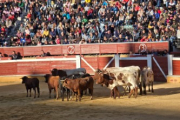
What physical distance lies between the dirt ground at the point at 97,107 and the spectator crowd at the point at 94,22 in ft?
26.4

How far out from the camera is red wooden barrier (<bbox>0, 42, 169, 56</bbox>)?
29453 millimetres

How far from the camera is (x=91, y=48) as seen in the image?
3109 centimetres

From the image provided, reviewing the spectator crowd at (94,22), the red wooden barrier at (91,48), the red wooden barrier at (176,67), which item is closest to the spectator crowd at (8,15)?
the spectator crowd at (94,22)

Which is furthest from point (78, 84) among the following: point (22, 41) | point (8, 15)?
point (8, 15)

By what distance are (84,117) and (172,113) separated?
277cm

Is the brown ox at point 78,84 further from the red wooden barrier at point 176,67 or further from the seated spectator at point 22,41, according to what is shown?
the seated spectator at point 22,41

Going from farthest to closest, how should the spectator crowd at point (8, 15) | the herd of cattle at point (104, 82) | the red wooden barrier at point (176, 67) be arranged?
the spectator crowd at point (8, 15), the red wooden barrier at point (176, 67), the herd of cattle at point (104, 82)

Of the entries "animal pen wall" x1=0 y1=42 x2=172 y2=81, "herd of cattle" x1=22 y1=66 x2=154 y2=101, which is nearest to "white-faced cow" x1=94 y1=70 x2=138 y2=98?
"herd of cattle" x1=22 y1=66 x2=154 y2=101

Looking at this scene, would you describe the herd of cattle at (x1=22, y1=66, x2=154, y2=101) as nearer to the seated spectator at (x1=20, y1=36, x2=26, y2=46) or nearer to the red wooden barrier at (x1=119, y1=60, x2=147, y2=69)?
the red wooden barrier at (x1=119, y1=60, x2=147, y2=69)

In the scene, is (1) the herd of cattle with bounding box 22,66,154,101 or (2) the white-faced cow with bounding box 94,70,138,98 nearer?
→ (1) the herd of cattle with bounding box 22,66,154,101

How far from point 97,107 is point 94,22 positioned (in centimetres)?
1486

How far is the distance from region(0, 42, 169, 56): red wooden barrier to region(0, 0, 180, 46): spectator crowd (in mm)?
289

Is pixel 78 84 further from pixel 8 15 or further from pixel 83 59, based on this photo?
pixel 8 15

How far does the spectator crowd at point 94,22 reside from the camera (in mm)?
29672
